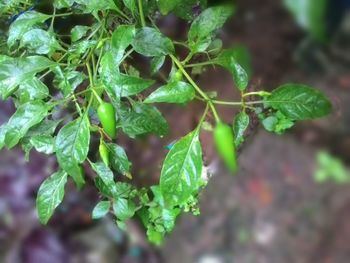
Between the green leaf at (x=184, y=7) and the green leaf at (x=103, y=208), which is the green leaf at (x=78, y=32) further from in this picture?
the green leaf at (x=103, y=208)

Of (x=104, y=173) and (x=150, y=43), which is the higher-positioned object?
(x=150, y=43)

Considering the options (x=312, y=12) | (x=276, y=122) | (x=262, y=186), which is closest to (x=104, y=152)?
(x=276, y=122)

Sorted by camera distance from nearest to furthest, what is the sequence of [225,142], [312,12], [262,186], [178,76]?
[225,142]
[178,76]
[312,12]
[262,186]

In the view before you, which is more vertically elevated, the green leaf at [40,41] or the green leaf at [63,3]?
the green leaf at [63,3]

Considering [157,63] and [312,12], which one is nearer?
[157,63]

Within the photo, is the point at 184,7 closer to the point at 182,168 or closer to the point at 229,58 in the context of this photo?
the point at 229,58

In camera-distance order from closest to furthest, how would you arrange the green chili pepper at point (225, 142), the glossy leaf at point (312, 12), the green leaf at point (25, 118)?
the green chili pepper at point (225, 142) → the green leaf at point (25, 118) → the glossy leaf at point (312, 12)

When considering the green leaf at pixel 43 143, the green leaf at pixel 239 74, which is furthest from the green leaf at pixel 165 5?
the green leaf at pixel 43 143

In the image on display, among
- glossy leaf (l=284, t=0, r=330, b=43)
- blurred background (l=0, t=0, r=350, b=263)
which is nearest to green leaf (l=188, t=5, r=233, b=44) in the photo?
glossy leaf (l=284, t=0, r=330, b=43)
